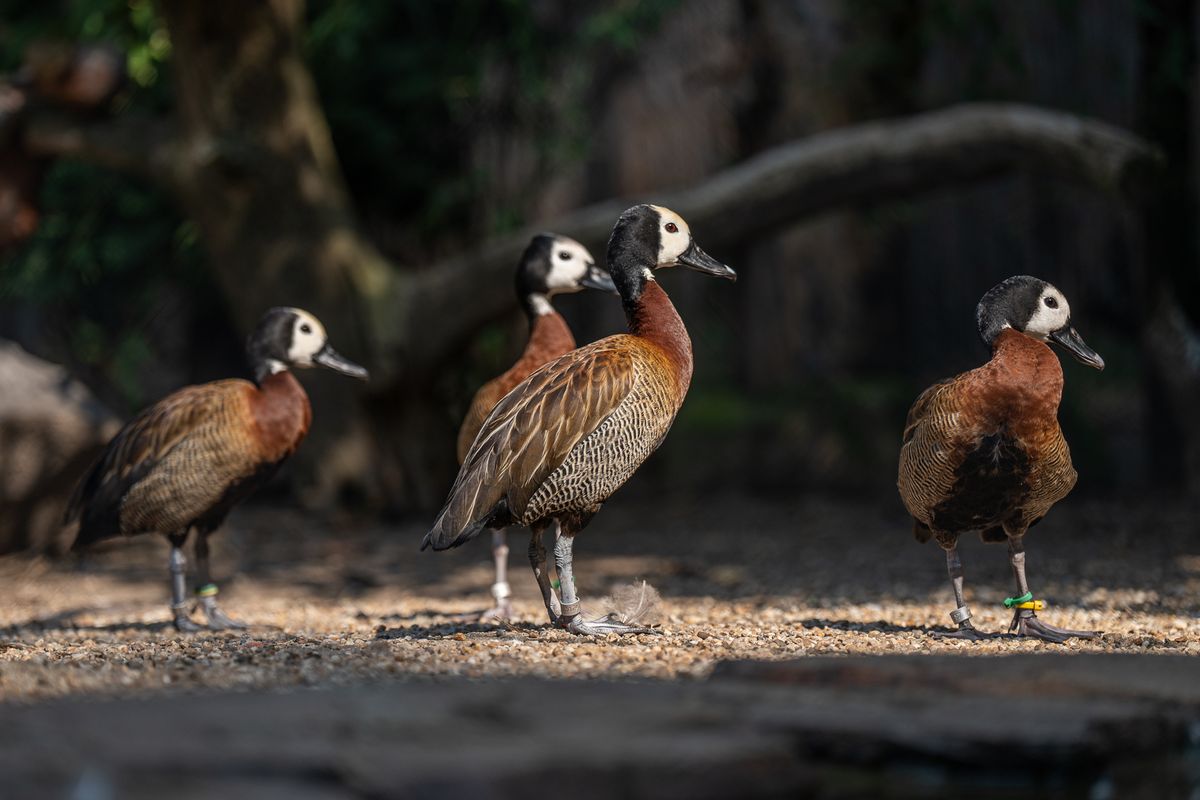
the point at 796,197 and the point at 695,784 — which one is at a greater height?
the point at 796,197

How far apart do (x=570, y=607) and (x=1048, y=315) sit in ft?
6.20

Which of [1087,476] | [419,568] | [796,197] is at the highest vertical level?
[796,197]

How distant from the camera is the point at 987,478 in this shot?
15.2 feet

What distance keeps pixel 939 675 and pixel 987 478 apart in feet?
4.22

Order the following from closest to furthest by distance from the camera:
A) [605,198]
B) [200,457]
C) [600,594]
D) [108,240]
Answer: [200,457], [600,594], [605,198], [108,240]

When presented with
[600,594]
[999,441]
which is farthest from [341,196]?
[999,441]

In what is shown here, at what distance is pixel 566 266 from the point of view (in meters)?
6.21

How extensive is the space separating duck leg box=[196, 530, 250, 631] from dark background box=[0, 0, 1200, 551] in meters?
3.47

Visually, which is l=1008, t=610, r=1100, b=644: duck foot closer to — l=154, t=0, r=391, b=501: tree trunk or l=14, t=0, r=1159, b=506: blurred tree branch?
l=14, t=0, r=1159, b=506: blurred tree branch

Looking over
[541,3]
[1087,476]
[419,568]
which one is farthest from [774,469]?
[541,3]

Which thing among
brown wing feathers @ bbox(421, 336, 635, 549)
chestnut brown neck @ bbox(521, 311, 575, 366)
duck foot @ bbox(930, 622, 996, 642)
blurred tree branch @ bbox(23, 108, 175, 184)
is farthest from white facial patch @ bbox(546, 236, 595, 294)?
blurred tree branch @ bbox(23, 108, 175, 184)

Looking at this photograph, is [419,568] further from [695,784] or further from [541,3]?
[695,784]

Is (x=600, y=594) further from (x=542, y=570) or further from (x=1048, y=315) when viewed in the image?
(x=1048, y=315)

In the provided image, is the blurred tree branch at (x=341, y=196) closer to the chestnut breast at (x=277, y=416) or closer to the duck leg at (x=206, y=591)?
the chestnut breast at (x=277, y=416)
